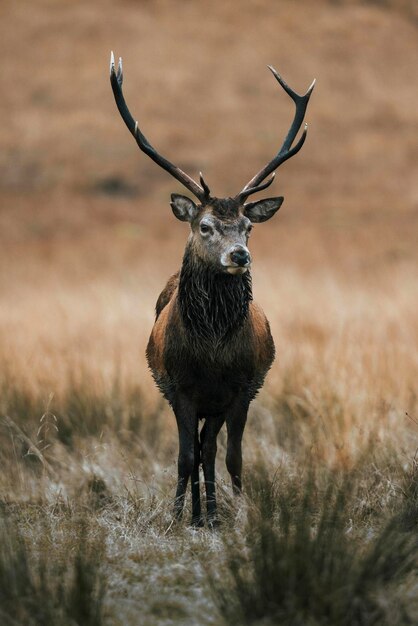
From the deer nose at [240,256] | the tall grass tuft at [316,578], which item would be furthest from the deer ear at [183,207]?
the tall grass tuft at [316,578]

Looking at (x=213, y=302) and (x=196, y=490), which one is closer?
(x=213, y=302)

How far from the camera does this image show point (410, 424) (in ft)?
26.2

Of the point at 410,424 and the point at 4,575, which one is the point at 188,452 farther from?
the point at 410,424

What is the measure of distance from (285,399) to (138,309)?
5179 millimetres

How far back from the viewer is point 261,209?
19.8 ft

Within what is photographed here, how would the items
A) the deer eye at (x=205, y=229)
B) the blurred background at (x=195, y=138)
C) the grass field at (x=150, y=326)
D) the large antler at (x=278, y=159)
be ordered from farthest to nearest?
the blurred background at (x=195, y=138) < the large antler at (x=278, y=159) < the deer eye at (x=205, y=229) < the grass field at (x=150, y=326)

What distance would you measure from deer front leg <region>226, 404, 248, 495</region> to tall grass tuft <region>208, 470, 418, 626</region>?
1230 mm

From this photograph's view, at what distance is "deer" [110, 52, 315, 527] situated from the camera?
5.73 m

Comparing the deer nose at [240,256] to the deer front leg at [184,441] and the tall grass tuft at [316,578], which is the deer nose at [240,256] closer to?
the deer front leg at [184,441]

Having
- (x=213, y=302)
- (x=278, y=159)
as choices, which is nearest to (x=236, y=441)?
(x=213, y=302)

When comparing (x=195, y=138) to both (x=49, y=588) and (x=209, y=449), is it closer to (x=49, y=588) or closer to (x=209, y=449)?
(x=209, y=449)

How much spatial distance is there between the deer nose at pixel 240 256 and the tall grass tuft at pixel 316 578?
127cm

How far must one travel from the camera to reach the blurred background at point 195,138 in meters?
26.3

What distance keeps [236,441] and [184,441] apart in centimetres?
28
